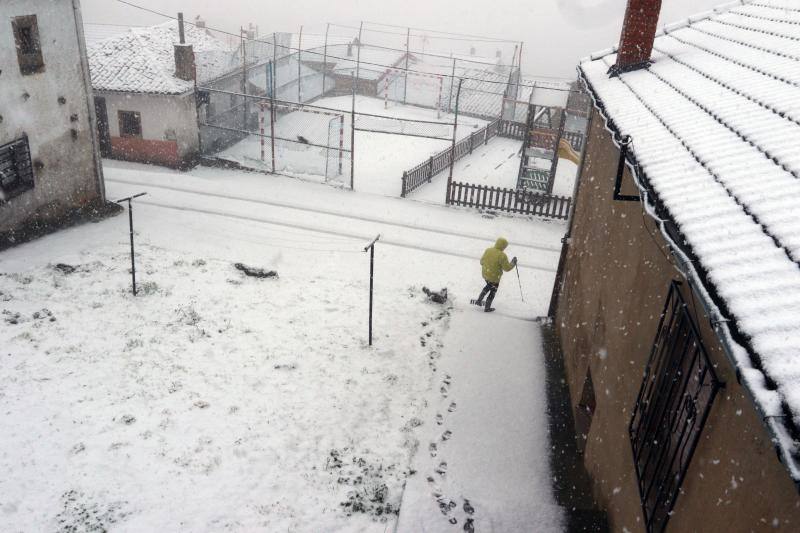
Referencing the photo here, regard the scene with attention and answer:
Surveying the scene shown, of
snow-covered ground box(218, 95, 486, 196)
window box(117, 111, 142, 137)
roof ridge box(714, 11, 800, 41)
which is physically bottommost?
snow-covered ground box(218, 95, 486, 196)

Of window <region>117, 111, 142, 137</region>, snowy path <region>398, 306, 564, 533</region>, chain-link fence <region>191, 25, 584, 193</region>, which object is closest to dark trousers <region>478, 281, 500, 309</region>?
snowy path <region>398, 306, 564, 533</region>

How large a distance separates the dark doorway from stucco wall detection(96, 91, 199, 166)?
0.43ft

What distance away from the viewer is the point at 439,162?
848 inches

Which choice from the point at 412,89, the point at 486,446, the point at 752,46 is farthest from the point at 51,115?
the point at 412,89

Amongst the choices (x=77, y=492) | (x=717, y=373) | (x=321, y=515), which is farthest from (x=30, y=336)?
(x=717, y=373)

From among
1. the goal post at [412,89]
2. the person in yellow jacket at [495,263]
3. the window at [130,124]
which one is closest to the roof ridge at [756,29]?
the person in yellow jacket at [495,263]

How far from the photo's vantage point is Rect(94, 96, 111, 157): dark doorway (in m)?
19.7

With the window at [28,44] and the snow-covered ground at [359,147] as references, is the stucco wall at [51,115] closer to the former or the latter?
the window at [28,44]

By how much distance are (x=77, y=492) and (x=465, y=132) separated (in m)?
24.0

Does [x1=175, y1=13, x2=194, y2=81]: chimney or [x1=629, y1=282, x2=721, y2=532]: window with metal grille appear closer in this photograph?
[x1=629, y1=282, x2=721, y2=532]: window with metal grille

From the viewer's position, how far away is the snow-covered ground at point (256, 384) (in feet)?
22.1

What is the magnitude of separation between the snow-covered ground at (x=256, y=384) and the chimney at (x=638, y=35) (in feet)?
16.5

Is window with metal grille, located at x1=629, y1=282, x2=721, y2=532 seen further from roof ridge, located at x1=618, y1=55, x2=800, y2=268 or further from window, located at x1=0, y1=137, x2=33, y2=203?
window, located at x1=0, y1=137, x2=33, y2=203

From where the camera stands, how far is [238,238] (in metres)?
14.1
